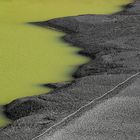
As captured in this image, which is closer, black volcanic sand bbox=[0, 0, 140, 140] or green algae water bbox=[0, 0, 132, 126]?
black volcanic sand bbox=[0, 0, 140, 140]

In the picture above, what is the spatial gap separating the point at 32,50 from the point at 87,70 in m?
1.58

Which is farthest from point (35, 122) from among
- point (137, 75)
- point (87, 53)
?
point (87, 53)

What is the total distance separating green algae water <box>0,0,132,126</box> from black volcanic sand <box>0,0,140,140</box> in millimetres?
229

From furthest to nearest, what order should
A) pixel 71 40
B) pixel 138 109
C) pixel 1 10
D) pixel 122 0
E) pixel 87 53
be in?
pixel 122 0 → pixel 1 10 → pixel 71 40 → pixel 87 53 → pixel 138 109

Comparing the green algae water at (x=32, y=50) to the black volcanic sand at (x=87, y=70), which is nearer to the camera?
the black volcanic sand at (x=87, y=70)

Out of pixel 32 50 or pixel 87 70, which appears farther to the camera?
pixel 32 50

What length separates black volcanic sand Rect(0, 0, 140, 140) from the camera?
15.1ft

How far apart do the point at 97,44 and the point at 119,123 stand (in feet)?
11.9

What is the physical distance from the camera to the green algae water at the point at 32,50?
626 centimetres

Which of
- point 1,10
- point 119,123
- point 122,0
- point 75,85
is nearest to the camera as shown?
point 119,123

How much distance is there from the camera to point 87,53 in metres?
7.67

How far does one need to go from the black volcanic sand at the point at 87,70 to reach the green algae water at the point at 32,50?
23 centimetres

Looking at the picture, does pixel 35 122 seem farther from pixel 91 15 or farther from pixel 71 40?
pixel 91 15

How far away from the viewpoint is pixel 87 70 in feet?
21.6
